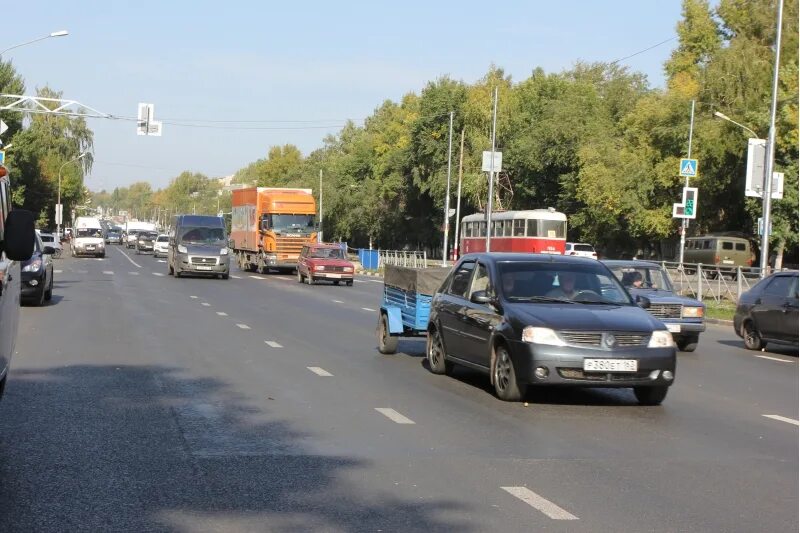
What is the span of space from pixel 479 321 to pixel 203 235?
31685mm

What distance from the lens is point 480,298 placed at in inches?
479

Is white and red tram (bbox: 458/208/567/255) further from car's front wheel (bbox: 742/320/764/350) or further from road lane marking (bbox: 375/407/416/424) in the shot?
road lane marking (bbox: 375/407/416/424)

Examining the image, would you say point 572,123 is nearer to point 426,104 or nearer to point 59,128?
point 426,104

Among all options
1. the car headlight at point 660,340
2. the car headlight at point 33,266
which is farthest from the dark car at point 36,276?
the car headlight at point 660,340

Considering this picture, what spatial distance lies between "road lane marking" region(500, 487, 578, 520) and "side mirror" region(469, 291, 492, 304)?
5020mm

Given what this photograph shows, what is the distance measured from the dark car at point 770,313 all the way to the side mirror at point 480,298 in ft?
28.2

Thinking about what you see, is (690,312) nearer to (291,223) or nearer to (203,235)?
(203,235)

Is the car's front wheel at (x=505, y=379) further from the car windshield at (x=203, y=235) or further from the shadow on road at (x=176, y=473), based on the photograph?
the car windshield at (x=203, y=235)

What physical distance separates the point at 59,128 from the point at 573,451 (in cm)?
11205

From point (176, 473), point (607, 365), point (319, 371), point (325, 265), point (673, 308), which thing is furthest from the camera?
point (325, 265)

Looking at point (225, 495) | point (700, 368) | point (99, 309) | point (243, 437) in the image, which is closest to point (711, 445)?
point (243, 437)

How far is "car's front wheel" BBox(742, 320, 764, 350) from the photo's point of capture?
65.5 ft

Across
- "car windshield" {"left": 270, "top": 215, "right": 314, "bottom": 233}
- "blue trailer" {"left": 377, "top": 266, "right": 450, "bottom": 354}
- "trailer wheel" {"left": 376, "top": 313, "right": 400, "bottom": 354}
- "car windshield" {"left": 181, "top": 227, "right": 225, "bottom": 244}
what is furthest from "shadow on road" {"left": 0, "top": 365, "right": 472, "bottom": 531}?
"car windshield" {"left": 270, "top": 215, "right": 314, "bottom": 233}

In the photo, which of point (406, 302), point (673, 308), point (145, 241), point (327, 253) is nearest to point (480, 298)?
point (406, 302)
